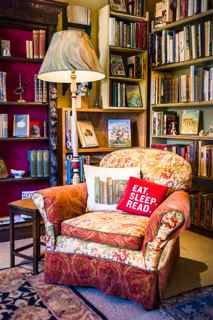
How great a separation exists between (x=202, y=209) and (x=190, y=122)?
851 mm

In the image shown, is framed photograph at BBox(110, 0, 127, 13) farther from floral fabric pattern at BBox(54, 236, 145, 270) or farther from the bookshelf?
floral fabric pattern at BBox(54, 236, 145, 270)

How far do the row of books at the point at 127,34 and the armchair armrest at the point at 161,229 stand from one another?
2.17 metres

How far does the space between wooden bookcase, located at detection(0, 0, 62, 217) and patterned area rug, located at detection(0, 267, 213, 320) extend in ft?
4.06

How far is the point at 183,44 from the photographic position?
3.51m

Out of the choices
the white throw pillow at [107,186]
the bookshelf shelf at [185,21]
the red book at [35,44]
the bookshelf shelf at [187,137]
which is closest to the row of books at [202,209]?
the bookshelf shelf at [187,137]

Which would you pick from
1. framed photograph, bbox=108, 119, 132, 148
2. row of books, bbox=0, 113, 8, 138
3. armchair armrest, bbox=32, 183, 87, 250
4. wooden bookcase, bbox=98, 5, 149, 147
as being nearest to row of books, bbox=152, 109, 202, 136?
wooden bookcase, bbox=98, 5, 149, 147

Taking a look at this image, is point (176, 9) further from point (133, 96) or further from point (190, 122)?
point (190, 122)

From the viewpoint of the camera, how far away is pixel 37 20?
10.4 feet

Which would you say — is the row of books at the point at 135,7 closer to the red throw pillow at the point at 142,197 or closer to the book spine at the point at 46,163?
the book spine at the point at 46,163

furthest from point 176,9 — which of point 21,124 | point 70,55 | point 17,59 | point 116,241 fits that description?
point 116,241

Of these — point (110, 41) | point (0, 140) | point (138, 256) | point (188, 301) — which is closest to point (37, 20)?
point (110, 41)

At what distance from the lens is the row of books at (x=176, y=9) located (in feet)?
10.8

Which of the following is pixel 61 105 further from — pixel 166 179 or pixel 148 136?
pixel 166 179

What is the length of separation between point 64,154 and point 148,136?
39.2 inches
